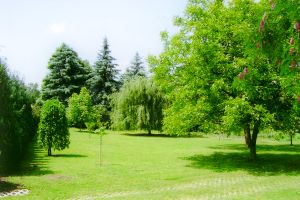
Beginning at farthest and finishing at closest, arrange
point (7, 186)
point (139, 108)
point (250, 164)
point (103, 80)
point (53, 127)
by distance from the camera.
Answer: point (103, 80) → point (139, 108) → point (53, 127) → point (250, 164) → point (7, 186)

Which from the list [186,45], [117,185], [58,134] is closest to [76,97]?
[58,134]

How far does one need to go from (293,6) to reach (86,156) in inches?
728

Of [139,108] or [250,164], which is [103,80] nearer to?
[139,108]

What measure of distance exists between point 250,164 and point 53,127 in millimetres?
11851

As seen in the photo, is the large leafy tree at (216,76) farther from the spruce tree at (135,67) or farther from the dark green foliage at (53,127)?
the spruce tree at (135,67)

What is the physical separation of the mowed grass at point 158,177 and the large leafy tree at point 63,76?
3736 cm

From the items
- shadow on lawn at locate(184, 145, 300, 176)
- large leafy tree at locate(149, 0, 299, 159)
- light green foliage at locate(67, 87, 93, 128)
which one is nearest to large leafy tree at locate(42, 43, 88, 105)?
light green foliage at locate(67, 87, 93, 128)

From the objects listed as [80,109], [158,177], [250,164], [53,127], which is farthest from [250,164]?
[80,109]

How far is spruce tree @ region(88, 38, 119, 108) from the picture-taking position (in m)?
59.4

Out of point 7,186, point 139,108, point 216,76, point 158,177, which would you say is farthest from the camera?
point 139,108

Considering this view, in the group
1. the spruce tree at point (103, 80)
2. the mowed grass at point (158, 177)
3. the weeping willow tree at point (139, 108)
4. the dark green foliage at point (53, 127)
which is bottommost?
the mowed grass at point (158, 177)

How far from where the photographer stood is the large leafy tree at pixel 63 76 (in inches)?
2397

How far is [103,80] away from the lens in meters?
60.5

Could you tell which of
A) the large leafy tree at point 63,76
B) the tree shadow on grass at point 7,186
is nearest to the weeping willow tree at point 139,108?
the large leafy tree at point 63,76
